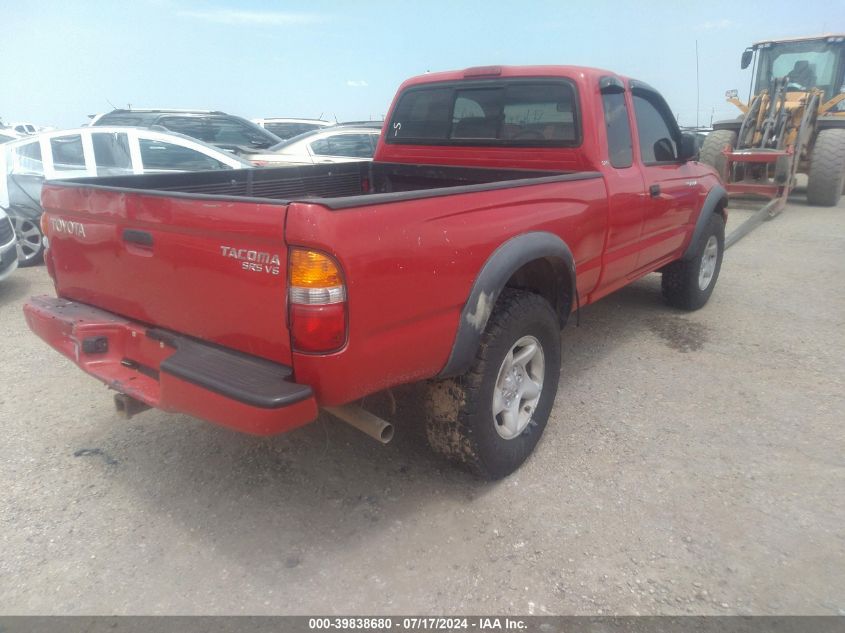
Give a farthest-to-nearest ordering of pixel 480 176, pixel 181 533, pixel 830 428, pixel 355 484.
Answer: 1. pixel 480 176
2. pixel 830 428
3. pixel 355 484
4. pixel 181 533

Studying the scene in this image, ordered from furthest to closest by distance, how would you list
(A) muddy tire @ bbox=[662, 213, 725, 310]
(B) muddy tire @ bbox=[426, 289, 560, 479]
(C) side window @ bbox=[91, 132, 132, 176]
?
(C) side window @ bbox=[91, 132, 132, 176]
(A) muddy tire @ bbox=[662, 213, 725, 310]
(B) muddy tire @ bbox=[426, 289, 560, 479]

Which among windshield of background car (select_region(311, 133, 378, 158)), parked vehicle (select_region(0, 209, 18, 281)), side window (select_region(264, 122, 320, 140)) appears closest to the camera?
parked vehicle (select_region(0, 209, 18, 281))

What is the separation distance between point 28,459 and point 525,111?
352cm

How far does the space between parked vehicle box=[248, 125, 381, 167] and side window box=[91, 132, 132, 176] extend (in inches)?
78.5

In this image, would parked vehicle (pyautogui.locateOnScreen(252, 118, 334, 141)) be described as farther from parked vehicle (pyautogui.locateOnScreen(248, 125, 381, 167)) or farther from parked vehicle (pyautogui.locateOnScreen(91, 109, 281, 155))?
parked vehicle (pyautogui.locateOnScreen(248, 125, 381, 167))

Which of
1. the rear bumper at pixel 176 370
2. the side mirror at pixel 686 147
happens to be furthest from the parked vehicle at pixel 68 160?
the side mirror at pixel 686 147

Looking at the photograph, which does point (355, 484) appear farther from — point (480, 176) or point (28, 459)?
point (480, 176)

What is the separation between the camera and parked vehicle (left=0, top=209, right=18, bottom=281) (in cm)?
602

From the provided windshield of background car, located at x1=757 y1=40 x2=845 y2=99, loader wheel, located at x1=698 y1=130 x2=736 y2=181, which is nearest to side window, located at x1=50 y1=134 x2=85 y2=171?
loader wheel, located at x1=698 y1=130 x2=736 y2=181

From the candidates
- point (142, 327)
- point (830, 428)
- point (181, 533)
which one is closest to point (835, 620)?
point (830, 428)

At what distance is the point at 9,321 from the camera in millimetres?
5312

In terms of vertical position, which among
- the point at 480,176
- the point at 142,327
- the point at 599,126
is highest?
the point at 599,126

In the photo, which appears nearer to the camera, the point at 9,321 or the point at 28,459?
the point at 28,459

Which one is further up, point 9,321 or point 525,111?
point 525,111
